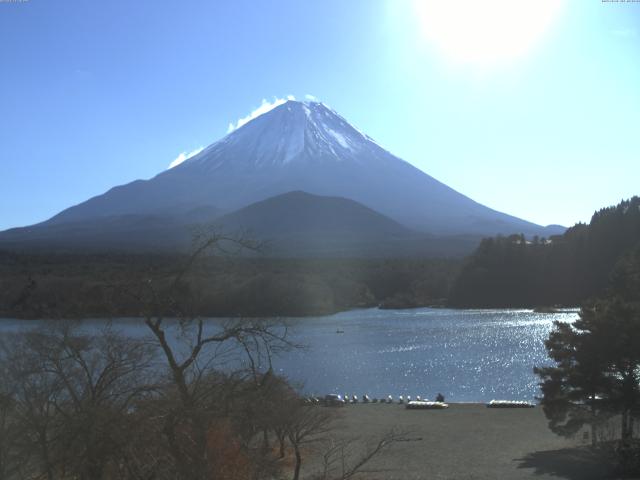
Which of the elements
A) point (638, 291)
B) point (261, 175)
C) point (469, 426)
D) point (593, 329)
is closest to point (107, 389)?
point (593, 329)

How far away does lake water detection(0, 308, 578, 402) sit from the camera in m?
17.4

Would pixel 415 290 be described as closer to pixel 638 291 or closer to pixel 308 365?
pixel 308 365

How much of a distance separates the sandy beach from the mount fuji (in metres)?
60.1

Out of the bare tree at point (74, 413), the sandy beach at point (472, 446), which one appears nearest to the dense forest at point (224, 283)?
Result: the bare tree at point (74, 413)

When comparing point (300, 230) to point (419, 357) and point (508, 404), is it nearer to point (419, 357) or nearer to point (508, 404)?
point (419, 357)

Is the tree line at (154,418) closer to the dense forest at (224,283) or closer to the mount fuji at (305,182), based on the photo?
the dense forest at (224,283)

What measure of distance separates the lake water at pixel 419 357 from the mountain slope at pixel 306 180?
4582 cm

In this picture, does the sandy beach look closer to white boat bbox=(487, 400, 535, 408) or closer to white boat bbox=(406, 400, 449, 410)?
white boat bbox=(406, 400, 449, 410)

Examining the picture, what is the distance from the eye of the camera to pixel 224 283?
74.2 feet

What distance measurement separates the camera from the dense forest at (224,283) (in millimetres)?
5184

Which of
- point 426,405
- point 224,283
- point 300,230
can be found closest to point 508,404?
point 426,405

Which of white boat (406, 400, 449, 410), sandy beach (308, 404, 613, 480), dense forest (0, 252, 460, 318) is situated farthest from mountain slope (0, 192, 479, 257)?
sandy beach (308, 404, 613, 480)

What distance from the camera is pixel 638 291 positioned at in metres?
16.5

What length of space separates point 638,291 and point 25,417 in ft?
48.8
